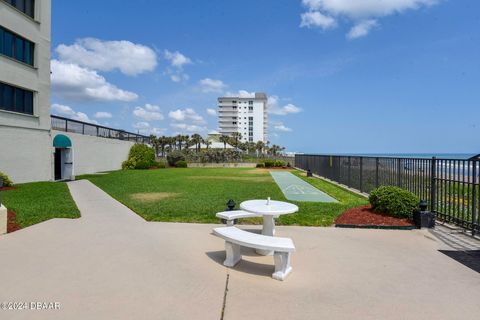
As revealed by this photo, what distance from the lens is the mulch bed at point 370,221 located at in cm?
774

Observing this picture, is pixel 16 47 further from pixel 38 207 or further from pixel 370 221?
pixel 370 221

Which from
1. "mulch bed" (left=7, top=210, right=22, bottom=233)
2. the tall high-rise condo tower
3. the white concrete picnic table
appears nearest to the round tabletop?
the white concrete picnic table

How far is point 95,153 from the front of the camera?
2944cm

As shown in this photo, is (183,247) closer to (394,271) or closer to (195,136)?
(394,271)

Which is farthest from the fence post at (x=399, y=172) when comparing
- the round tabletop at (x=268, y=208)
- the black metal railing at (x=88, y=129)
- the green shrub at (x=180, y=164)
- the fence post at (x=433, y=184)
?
the green shrub at (x=180, y=164)

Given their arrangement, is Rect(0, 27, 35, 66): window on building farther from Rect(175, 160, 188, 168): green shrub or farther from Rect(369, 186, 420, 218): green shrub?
Rect(175, 160, 188, 168): green shrub

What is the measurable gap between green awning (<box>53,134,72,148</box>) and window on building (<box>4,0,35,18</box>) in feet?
25.8

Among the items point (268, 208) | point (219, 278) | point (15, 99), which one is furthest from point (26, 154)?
point (219, 278)

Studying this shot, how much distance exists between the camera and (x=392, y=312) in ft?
11.8

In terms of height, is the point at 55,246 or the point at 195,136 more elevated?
the point at 195,136

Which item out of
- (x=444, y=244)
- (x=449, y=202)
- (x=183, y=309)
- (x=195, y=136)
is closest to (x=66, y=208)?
(x=183, y=309)

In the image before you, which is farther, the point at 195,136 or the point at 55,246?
the point at 195,136

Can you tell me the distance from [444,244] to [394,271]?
2264mm

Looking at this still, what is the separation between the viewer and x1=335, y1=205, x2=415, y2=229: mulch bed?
25.4ft
